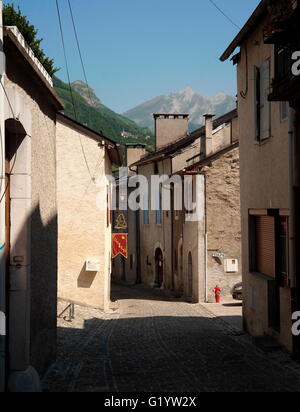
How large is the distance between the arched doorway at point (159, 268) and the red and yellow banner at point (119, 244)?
5.77m

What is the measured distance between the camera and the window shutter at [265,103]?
12.3 meters

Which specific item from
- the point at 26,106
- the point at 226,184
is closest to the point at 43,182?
the point at 26,106

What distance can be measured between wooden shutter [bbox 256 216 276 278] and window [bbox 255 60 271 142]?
179 cm

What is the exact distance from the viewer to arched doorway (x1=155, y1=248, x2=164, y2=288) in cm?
3341

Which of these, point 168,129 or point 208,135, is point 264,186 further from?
point 168,129

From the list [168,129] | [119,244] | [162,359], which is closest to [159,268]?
[119,244]

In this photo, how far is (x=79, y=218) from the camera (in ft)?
67.4

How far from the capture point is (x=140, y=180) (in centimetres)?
3744

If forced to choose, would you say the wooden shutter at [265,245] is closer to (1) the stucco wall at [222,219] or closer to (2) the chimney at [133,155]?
(1) the stucco wall at [222,219]
